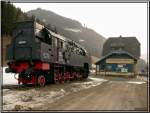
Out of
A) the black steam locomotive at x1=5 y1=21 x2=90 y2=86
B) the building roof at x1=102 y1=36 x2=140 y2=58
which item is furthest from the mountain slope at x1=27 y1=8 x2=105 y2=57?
the black steam locomotive at x1=5 y1=21 x2=90 y2=86

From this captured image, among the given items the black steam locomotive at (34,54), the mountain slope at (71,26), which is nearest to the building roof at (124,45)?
the mountain slope at (71,26)

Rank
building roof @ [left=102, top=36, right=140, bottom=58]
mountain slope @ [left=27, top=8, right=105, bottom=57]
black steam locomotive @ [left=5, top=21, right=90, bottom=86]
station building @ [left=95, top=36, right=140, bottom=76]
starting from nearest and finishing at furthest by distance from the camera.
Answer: black steam locomotive @ [left=5, top=21, right=90, bottom=86] < station building @ [left=95, top=36, right=140, bottom=76] < building roof @ [left=102, top=36, right=140, bottom=58] < mountain slope @ [left=27, top=8, right=105, bottom=57]

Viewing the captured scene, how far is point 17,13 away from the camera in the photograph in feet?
197

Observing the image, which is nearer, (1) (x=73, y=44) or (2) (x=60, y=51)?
(2) (x=60, y=51)

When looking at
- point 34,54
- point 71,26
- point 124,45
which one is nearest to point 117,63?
point 124,45

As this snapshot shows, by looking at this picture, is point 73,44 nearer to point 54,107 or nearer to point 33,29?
point 33,29

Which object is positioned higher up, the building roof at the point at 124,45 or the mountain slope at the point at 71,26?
the mountain slope at the point at 71,26

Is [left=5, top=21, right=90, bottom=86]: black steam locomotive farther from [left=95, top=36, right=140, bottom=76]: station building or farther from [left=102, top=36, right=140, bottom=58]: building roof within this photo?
[left=102, top=36, right=140, bottom=58]: building roof

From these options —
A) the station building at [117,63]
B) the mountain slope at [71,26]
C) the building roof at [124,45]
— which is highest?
the mountain slope at [71,26]

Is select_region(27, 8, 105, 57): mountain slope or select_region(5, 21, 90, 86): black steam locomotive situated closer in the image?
select_region(5, 21, 90, 86): black steam locomotive

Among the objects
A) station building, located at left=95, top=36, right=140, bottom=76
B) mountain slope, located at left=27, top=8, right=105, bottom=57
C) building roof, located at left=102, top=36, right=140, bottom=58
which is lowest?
station building, located at left=95, top=36, right=140, bottom=76

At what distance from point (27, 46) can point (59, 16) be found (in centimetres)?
13768

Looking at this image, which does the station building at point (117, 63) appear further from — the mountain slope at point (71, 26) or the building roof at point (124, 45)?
the mountain slope at point (71, 26)

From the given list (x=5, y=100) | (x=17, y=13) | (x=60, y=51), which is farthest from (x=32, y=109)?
(x=17, y=13)
